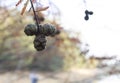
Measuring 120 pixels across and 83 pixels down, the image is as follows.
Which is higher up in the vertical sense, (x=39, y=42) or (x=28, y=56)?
(x=28, y=56)

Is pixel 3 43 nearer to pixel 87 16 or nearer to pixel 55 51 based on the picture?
pixel 55 51

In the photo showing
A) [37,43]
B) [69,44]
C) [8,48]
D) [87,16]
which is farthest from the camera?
[8,48]

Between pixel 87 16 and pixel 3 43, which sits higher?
pixel 3 43

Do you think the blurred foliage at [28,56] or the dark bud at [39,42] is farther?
the blurred foliage at [28,56]

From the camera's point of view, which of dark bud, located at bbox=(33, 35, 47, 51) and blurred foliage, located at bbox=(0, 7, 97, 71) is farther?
blurred foliage, located at bbox=(0, 7, 97, 71)

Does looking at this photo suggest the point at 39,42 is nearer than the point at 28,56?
Yes

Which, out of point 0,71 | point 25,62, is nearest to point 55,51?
point 25,62

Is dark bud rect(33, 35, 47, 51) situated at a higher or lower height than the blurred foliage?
lower

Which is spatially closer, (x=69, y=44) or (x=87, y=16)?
(x=87, y=16)

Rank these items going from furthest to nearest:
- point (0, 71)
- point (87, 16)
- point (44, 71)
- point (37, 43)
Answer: point (44, 71)
point (0, 71)
point (87, 16)
point (37, 43)

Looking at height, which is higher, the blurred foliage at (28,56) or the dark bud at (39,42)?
the blurred foliage at (28,56)

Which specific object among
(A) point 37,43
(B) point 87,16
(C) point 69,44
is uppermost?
(C) point 69,44
